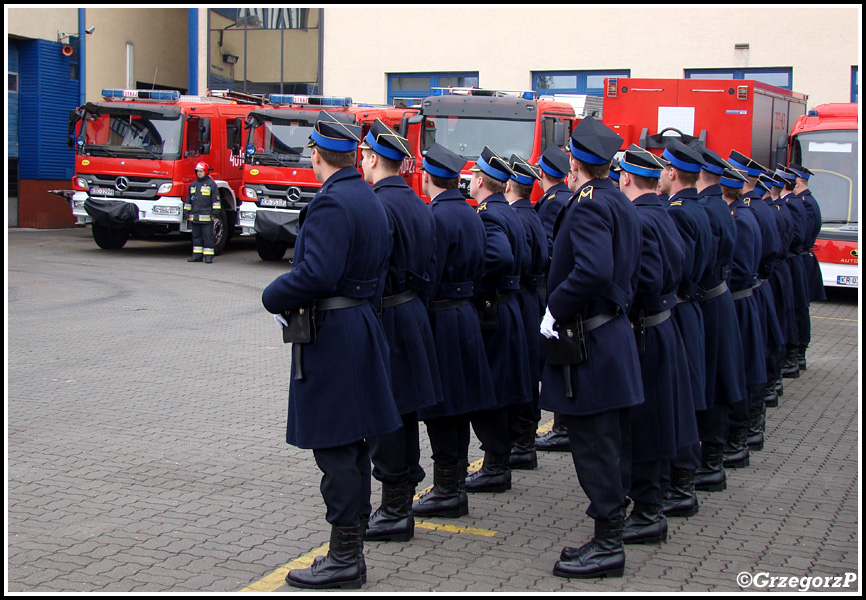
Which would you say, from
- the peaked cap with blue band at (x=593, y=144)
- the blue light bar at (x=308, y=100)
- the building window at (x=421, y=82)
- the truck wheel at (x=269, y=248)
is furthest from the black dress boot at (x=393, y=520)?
the building window at (x=421, y=82)

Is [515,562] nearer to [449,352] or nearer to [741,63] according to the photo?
[449,352]

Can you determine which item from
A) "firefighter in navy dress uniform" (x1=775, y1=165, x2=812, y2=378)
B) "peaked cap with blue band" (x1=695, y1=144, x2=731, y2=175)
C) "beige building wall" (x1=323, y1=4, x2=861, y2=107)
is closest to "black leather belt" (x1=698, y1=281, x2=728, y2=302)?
"peaked cap with blue band" (x1=695, y1=144, x2=731, y2=175)

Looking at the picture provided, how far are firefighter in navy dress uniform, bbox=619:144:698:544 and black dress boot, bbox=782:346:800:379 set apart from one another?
204 inches

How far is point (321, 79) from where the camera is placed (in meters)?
29.9

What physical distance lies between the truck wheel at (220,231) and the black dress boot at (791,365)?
12.6 m

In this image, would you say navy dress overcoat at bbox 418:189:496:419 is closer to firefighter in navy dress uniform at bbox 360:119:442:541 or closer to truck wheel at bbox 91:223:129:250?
→ firefighter in navy dress uniform at bbox 360:119:442:541

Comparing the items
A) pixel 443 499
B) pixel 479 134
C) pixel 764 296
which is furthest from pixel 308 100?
pixel 443 499

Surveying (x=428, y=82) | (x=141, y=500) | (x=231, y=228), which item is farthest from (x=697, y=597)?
(x=428, y=82)

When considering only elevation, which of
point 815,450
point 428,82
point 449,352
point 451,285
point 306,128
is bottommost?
point 815,450

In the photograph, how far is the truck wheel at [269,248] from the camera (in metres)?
19.8

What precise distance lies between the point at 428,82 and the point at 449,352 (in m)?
24.3

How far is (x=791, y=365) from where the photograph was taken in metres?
9.99

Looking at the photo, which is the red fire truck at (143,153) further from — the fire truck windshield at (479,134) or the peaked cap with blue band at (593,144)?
the peaked cap with blue band at (593,144)

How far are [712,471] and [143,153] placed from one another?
51.5 feet
